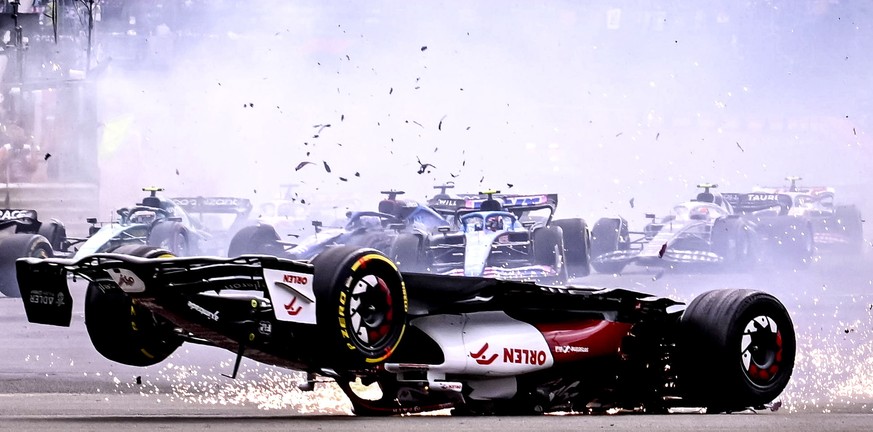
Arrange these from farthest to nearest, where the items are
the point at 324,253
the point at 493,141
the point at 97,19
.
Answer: the point at 97,19, the point at 493,141, the point at 324,253

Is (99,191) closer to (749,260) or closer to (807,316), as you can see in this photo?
(749,260)

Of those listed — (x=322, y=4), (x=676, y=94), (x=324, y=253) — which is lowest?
(x=324, y=253)

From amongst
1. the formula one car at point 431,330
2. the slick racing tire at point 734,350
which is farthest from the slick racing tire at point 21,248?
the slick racing tire at point 734,350

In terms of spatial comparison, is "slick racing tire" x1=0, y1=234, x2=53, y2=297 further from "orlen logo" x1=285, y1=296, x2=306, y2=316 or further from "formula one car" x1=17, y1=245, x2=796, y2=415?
"orlen logo" x1=285, y1=296, x2=306, y2=316

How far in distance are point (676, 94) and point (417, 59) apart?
548cm

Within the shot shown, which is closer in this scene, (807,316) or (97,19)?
(807,316)

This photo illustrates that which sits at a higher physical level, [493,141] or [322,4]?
[322,4]

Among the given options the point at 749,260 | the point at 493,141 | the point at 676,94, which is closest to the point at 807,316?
the point at 749,260

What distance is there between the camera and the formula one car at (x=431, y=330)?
6.10 metres

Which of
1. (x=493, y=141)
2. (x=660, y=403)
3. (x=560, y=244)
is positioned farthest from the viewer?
(x=493, y=141)

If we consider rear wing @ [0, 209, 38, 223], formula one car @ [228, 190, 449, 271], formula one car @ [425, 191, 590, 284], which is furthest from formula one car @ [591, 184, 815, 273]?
rear wing @ [0, 209, 38, 223]

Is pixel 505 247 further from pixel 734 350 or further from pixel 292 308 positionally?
pixel 292 308

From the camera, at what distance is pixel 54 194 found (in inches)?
1382

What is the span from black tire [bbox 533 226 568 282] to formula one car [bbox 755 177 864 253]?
7.34m
